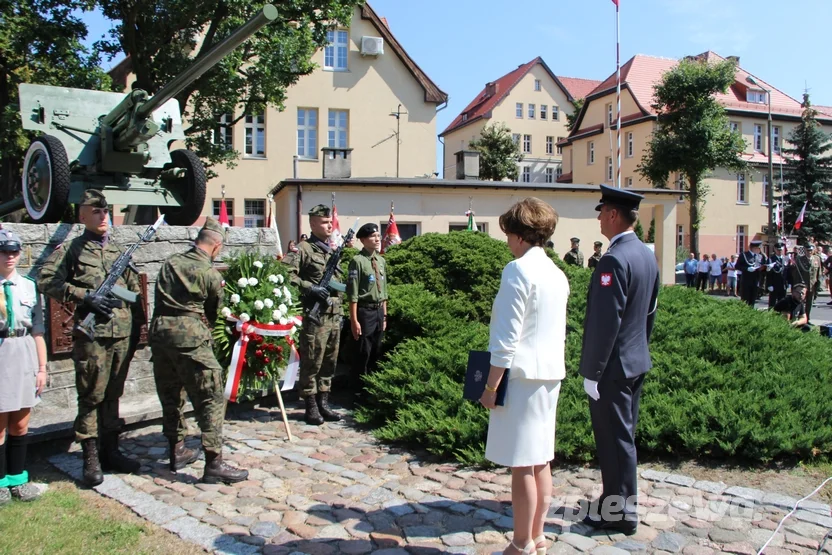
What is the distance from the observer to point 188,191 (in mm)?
7945

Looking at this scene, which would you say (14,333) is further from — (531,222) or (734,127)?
(734,127)

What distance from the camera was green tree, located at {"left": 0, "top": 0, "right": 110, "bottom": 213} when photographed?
1839 cm

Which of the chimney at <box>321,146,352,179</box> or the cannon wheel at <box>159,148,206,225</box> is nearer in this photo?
the cannon wheel at <box>159,148,206,225</box>

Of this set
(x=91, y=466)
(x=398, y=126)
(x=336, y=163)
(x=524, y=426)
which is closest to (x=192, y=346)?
(x=91, y=466)

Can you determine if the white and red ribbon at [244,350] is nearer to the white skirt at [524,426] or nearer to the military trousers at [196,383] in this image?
the military trousers at [196,383]

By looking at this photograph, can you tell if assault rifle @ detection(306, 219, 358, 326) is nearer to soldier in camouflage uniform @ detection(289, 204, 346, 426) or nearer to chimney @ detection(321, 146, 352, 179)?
soldier in camouflage uniform @ detection(289, 204, 346, 426)

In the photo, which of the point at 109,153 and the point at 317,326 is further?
the point at 109,153

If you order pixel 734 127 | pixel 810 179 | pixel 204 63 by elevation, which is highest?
pixel 734 127

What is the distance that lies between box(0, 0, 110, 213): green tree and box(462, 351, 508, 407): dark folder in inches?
705

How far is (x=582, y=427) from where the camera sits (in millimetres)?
5656

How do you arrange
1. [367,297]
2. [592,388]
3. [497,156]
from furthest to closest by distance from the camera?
[497,156], [367,297], [592,388]

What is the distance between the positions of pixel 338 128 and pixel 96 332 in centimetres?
2934

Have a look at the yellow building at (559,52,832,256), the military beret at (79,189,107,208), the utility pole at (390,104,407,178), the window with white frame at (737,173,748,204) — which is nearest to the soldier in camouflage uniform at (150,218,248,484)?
the military beret at (79,189,107,208)

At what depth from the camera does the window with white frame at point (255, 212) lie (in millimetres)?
32312
